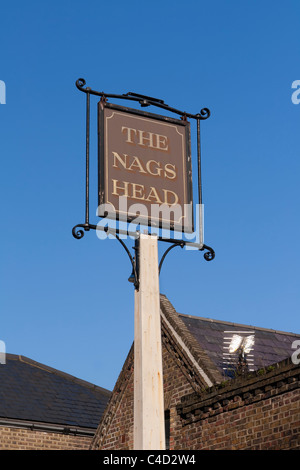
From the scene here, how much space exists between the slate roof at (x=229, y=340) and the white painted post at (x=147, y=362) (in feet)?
29.9

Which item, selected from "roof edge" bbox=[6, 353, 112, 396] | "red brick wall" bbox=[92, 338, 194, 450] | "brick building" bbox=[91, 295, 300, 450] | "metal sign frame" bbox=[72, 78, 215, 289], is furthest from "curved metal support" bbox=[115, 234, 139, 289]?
"roof edge" bbox=[6, 353, 112, 396]

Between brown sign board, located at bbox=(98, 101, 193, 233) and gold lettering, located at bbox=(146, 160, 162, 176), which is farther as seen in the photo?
gold lettering, located at bbox=(146, 160, 162, 176)

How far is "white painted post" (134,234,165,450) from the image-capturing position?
328 inches

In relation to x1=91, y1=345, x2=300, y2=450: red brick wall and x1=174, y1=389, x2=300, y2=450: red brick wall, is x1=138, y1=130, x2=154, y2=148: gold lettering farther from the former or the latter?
x1=174, y1=389, x2=300, y2=450: red brick wall

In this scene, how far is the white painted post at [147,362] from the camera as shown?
27.3 ft

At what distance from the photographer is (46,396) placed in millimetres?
26719

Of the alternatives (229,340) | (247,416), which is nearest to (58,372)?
(229,340)

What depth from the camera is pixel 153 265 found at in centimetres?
931

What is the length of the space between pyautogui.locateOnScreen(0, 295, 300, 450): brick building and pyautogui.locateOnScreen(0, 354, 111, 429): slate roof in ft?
0.14

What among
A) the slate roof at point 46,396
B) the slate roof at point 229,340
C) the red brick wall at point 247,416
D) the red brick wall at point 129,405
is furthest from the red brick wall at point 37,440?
the red brick wall at point 247,416

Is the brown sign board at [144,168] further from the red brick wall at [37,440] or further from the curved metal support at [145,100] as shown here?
the red brick wall at [37,440]

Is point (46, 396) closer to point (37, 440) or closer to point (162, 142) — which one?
point (37, 440)

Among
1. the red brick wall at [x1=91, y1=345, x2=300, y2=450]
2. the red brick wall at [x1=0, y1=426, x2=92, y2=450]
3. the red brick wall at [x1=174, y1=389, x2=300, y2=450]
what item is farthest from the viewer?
the red brick wall at [x1=0, y1=426, x2=92, y2=450]

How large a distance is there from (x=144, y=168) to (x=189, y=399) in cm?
873
